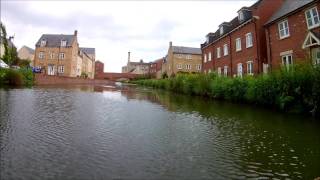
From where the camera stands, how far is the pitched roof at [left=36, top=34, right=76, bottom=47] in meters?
67.3

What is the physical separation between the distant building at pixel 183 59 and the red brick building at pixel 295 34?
156 feet

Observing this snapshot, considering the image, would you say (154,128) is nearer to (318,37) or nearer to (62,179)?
(62,179)

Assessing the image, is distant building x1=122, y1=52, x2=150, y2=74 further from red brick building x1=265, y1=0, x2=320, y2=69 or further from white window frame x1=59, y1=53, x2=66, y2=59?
red brick building x1=265, y1=0, x2=320, y2=69

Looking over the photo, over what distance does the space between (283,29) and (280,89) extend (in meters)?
11.5

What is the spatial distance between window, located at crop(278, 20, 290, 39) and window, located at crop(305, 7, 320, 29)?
243 centimetres

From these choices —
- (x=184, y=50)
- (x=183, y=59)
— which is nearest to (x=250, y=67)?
(x=183, y=59)

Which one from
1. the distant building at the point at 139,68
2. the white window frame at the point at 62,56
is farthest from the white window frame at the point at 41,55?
the distant building at the point at 139,68

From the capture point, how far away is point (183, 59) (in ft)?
248

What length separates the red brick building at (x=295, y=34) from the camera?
21141mm

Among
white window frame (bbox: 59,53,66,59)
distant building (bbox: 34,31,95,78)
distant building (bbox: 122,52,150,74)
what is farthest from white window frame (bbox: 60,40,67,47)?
distant building (bbox: 122,52,150,74)

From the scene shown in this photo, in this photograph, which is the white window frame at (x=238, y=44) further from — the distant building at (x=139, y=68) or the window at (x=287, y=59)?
the distant building at (x=139, y=68)

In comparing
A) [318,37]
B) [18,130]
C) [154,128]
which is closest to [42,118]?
[18,130]

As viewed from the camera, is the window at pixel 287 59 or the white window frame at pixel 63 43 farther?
the white window frame at pixel 63 43

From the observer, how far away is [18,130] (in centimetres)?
863
